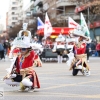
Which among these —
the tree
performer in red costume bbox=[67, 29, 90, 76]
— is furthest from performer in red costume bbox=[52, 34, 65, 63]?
the tree

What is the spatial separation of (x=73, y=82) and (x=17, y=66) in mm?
3246

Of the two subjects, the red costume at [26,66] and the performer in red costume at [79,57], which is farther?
the performer in red costume at [79,57]

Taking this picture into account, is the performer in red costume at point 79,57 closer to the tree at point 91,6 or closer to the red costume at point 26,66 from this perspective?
the red costume at point 26,66

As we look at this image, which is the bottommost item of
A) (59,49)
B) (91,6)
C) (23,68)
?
(23,68)

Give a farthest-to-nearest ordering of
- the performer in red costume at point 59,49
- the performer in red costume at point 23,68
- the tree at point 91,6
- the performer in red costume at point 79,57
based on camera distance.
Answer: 1. the tree at point 91,6
2. the performer in red costume at point 59,49
3. the performer in red costume at point 79,57
4. the performer in red costume at point 23,68

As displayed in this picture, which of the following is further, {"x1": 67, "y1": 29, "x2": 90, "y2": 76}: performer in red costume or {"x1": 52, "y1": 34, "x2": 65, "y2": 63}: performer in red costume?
{"x1": 52, "y1": 34, "x2": 65, "y2": 63}: performer in red costume

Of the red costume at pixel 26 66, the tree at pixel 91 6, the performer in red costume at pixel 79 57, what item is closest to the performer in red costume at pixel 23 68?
the red costume at pixel 26 66

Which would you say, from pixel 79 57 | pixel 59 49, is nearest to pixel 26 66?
pixel 79 57

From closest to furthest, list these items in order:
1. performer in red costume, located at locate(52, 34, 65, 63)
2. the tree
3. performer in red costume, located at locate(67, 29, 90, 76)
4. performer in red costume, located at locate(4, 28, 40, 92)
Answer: performer in red costume, located at locate(4, 28, 40, 92)
performer in red costume, located at locate(67, 29, 90, 76)
performer in red costume, located at locate(52, 34, 65, 63)
the tree

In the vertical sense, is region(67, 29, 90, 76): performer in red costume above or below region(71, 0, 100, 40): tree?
below

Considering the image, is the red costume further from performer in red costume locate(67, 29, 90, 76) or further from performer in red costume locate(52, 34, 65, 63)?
performer in red costume locate(52, 34, 65, 63)

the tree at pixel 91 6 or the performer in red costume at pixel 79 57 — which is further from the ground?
the tree at pixel 91 6

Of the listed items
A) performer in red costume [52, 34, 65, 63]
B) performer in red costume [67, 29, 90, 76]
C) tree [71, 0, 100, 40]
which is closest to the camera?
performer in red costume [67, 29, 90, 76]

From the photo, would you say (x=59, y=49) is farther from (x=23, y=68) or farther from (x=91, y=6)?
(x=91, y=6)
